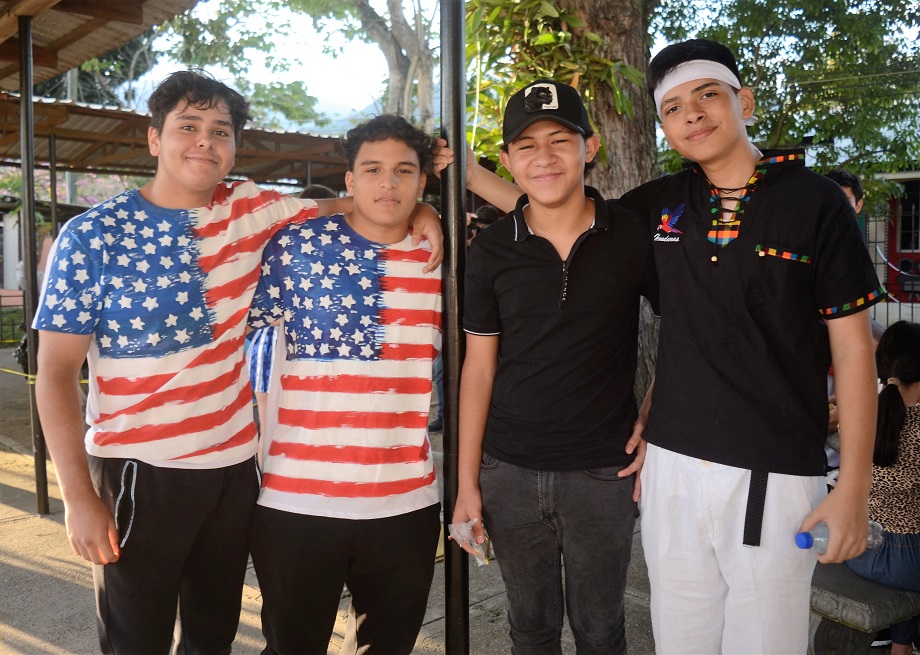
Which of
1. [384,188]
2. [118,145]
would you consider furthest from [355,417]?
[118,145]

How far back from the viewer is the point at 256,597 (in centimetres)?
403

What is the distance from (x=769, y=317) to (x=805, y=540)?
1.78 ft

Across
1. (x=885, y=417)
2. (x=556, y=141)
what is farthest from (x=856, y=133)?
(x=556, y=141)

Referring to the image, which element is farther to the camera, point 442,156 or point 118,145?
point 118,145

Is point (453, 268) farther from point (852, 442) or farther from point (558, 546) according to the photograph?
point (852, 442)

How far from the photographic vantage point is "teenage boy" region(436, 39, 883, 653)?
1938 millimetres

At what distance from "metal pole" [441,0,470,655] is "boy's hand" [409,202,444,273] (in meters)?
0.05

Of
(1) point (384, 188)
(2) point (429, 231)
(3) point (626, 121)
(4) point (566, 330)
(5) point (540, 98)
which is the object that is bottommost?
(4) point (566, 330)

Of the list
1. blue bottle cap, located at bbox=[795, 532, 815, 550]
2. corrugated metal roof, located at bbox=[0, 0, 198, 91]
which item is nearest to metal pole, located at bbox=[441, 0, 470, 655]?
blue bottle cap, located at bbox=[795, 532, 815, 550]

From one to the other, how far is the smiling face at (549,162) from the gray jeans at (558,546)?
0.78m

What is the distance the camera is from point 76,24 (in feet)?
18.1

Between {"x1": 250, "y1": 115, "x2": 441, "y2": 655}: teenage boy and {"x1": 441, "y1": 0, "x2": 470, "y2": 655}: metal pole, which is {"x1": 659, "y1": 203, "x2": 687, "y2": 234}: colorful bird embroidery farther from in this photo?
{"x1": 250, "y1": 115, "x2": 441, "y2": 655}: teenage boy

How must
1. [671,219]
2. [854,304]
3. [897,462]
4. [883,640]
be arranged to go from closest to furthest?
[854,304]
[671,219]
[897,462]
[883,640]

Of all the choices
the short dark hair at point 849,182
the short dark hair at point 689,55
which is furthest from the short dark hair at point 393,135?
the short dark hair at point 849,182
